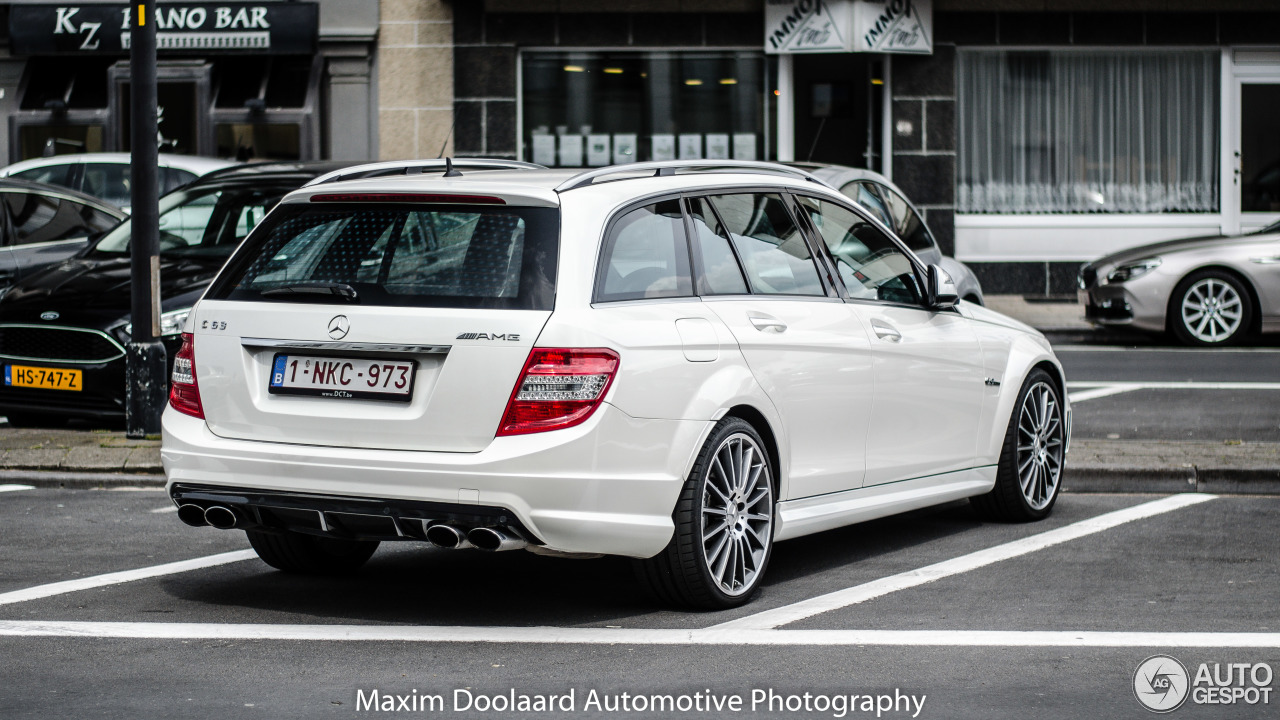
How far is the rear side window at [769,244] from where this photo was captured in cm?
655

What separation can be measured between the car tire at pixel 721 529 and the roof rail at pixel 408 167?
147cm

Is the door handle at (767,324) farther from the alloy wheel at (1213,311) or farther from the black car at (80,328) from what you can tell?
the alloy wheel at (1213,311)

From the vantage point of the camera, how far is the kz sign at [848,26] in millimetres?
21297

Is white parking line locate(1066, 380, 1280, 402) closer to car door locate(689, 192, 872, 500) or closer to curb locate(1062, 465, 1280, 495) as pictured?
curb locate(1062, 465, 1280, 495)

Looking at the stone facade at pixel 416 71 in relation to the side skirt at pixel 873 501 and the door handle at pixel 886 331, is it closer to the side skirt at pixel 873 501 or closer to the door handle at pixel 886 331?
the side skirt at pixel 873 501

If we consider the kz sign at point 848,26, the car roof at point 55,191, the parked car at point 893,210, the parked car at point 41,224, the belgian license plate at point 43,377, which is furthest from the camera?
the kz sign at point 848,26

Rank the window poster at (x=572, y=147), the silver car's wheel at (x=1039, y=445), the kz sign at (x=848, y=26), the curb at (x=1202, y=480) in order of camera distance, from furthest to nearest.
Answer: the window poster at (x=572, y=147) < the kz sign at (x=848, y=26) < the curb at (x=1202, y=480) < the silver car's wheel at (x=1039, y=445)

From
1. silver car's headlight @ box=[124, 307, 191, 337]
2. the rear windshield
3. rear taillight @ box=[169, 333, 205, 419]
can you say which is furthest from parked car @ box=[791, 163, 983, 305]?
rear taillight @ box=[169, 333, 205, 419]

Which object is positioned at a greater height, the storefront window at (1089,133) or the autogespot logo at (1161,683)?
the storefront window at (1089,133)

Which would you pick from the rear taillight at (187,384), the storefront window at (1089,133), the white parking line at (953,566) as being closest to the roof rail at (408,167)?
the rear taillight at (187,384)

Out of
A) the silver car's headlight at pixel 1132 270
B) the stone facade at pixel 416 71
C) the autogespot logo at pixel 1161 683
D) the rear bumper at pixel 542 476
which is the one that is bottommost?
the autogespot logo at pixel 1161 683

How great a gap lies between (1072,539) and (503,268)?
3.13m

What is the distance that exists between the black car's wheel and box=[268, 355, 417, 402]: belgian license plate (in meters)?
5.51

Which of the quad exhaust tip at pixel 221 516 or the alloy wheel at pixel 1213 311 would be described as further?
the alloy wheel at pixel 1213 311
